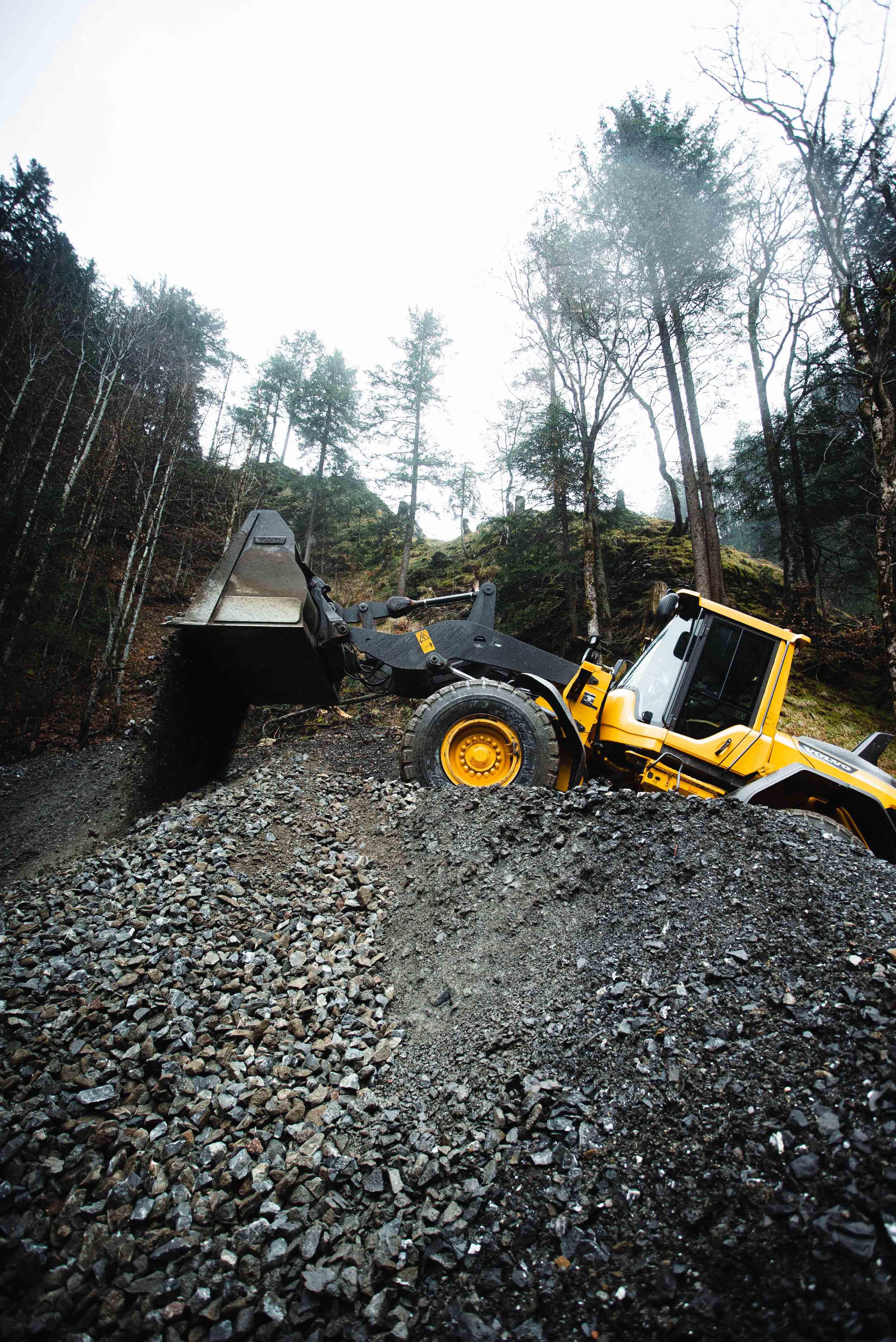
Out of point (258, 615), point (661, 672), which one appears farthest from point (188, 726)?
point (661, 672)

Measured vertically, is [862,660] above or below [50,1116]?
above

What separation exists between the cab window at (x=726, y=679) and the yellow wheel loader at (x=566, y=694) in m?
0.01

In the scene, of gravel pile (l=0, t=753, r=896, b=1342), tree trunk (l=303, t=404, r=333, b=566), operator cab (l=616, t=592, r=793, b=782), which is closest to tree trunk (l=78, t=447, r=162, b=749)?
tree trunk (l=303, t=404, r=333, b=566)

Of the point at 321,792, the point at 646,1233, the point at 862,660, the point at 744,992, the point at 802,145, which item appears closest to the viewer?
the point at 646,1233

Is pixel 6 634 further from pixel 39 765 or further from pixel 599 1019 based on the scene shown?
pixel 599 1019

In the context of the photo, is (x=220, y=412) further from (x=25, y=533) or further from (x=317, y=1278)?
(x=317, y=1278)

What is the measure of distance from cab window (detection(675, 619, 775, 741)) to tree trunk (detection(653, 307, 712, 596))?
7860 millimetres

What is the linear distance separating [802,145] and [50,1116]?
13775 mm

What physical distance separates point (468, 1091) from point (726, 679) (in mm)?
3935

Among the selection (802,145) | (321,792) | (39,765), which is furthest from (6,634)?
(802,145)

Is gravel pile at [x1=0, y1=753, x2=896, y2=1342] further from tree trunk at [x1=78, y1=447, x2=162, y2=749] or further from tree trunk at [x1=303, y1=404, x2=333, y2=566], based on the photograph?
tree trunk at [x1=303, y1=404, x2=333, y2=566]

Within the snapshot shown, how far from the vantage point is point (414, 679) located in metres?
5.94

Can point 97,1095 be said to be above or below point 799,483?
below

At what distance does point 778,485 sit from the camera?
14.2 m
